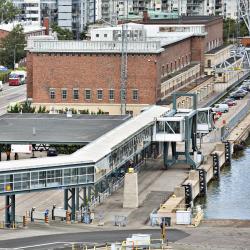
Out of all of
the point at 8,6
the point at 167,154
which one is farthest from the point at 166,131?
the point at 8,6

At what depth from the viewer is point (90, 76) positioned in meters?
87.9

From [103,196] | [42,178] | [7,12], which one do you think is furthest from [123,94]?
[7,12]

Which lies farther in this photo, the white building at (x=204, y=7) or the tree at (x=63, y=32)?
the white building at (x=204, y=7)

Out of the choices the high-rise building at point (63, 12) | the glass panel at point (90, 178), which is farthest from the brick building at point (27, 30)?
the glass panel at point (90, 178)

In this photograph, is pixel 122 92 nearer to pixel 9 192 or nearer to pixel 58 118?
pixel 58 118

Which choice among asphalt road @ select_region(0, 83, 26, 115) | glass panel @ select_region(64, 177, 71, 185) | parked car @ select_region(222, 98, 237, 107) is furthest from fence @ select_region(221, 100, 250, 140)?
glass panel @ select_region(64, 177, 71, 185)

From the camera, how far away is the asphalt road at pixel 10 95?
99488 millimetres

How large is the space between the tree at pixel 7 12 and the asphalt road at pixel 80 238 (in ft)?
370

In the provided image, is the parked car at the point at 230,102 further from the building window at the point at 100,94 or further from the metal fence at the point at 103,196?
the metal fence at the point at 103,196

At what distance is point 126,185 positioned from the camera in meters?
55.9

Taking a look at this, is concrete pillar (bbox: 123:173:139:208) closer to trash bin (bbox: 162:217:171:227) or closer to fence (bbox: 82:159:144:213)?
fence (bbox: 82:159:144:213)

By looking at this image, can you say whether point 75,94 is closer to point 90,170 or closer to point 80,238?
point 90,170

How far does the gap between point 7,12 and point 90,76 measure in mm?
75338

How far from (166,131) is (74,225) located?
16.3 metres
